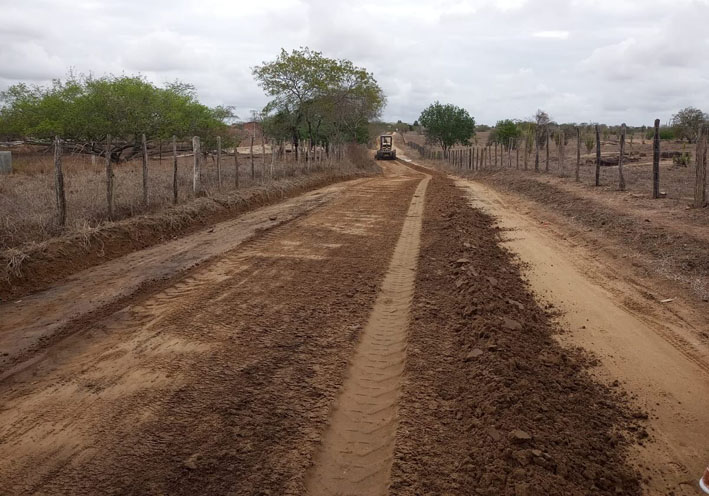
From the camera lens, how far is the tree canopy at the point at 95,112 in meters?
22.9

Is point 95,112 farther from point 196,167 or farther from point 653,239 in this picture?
point 653,239

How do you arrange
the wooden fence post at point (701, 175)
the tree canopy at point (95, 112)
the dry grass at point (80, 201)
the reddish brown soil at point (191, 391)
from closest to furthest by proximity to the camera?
1. the reddish brown soil at point (191, 391)
2. the dry grass at point (80, 201)
3. the wooden fence post at point (701, 175)
4. the tree canopy at point (95, 112)

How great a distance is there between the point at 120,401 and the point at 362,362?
200 centimetres

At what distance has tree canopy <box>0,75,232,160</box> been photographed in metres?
22.9

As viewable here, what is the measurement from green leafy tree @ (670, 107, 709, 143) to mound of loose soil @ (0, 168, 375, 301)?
3951cm

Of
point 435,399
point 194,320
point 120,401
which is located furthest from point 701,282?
point 120,401

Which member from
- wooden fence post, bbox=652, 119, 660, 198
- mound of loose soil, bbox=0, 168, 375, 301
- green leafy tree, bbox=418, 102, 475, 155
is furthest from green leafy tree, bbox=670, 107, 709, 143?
mound of loose soil, bbox=0, 168, 375, 301

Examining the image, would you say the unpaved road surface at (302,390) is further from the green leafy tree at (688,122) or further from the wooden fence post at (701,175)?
the green leafy tree at (688,122)

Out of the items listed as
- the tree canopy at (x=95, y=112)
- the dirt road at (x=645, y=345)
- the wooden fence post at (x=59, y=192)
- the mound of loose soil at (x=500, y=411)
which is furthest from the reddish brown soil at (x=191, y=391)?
the tree canopy at (x=95, y=112)

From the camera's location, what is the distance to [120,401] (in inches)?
153

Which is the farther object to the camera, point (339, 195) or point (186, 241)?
point (339, 195)

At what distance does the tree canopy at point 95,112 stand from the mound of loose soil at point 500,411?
65.3 feet

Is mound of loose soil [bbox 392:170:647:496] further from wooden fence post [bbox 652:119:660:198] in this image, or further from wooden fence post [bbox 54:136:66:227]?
wooden fence post [bbox 652:119:660:198]

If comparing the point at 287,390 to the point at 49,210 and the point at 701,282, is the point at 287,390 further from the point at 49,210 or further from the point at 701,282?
the point at 49,210
